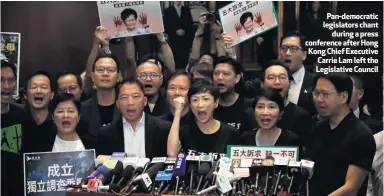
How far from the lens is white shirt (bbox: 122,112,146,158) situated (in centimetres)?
416

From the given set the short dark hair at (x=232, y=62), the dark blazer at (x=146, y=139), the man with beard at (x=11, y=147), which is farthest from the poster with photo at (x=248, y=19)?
the man with beard at (x=11, y=147)

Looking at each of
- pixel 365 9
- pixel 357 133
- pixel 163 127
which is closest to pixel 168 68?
pixel 163 127

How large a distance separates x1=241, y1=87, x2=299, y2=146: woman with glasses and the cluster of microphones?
378 mm

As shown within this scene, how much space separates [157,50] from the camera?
21.6 feet

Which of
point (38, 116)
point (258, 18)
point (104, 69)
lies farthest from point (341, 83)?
point (38, 116)

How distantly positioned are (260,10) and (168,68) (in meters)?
0.88

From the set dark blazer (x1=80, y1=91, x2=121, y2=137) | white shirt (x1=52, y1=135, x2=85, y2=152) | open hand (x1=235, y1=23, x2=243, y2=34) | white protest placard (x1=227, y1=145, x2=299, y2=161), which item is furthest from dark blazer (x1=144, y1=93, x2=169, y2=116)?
white protest placard (x1=227, y1=145, x2=299, y2=161)

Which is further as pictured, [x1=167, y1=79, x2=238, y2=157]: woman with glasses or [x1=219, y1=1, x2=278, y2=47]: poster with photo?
[x1=219, y1=1, x2=278, y2=47]: poster with photo

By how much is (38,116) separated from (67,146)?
19.6 inches

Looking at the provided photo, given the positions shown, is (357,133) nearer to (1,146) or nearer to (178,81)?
(178,81)

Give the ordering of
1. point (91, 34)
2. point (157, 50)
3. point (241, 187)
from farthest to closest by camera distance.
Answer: point (91, 34)
point (157, 50)
point (241, 187)

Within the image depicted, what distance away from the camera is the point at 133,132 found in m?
4.25

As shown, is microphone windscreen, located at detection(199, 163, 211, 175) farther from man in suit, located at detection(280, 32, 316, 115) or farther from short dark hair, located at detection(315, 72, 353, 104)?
man in suit, located at detection(280, 32, 316, 115)

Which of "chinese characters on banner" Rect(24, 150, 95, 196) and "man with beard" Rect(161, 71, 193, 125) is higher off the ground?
"man with beard" Rect(161, 71, 193, 125)
